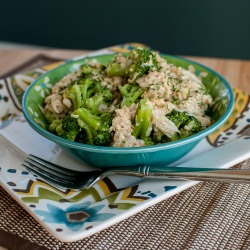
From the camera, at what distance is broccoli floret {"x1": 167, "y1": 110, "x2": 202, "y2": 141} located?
52.1 inches

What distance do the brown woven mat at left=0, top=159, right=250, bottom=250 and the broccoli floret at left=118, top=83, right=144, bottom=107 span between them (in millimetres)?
311

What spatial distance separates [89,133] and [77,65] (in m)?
0.52

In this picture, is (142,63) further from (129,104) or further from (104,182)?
(104,182)

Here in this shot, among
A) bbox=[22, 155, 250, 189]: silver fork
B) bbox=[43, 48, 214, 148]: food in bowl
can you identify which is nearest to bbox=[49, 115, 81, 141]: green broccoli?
bbox=[43, 48, 214, 148]: food in bowl

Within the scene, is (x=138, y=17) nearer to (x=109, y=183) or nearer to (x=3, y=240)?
(x=109, y=183)

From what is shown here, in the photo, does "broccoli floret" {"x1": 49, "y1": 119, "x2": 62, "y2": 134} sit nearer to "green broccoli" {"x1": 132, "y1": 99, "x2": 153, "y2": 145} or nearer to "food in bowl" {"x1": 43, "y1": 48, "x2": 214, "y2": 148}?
"food in bowl" {"x1": 43, "y1": 48, "x2": 214, "y2": 148}

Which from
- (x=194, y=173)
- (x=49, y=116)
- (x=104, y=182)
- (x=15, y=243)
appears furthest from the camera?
(x=49, y=116)

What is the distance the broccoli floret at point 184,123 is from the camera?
1322mm

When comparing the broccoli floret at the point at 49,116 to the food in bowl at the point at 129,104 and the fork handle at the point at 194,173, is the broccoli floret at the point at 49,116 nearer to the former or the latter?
the food in bowl at the point at 129,104

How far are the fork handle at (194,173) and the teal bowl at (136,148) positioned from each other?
36mm

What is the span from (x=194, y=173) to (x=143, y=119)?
210mm

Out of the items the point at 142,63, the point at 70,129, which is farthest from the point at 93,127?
the point at 142,63

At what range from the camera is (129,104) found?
1358 mm

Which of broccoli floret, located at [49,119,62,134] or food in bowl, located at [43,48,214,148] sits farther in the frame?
broccoli floret, located at [49,119,62,134]
